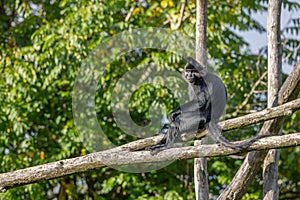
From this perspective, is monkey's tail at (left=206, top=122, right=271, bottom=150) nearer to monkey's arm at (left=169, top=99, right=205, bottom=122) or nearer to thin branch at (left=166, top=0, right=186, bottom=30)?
monkey's arm at (left=169, top=99, right=205, bottom=122)

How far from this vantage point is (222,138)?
14.7ft

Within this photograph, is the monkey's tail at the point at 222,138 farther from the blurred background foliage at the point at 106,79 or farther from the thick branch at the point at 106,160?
the blurred background foliage at the point at 106,79

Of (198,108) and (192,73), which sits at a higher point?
(192,73)

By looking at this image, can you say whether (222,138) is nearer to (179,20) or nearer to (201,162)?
(201,162)

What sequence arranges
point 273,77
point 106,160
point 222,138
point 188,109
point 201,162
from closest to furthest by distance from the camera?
1. point 106,160
2. point 222,138
3. point 188,109
4. point 273,77
5. point 201,162

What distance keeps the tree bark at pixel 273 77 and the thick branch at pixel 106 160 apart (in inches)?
47.8

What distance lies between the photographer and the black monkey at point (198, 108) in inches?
188

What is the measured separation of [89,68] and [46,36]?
2.08 ft

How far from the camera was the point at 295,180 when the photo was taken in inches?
351

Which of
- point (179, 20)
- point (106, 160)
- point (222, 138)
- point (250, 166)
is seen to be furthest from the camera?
point (179, 20)

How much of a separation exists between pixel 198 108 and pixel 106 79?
119 inches

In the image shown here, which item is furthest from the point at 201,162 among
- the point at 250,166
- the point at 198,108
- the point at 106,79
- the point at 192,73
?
the point at 106,79

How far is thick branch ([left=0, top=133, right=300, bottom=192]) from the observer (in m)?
4.27

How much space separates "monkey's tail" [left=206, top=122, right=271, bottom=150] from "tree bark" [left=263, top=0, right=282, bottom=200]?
752mm
